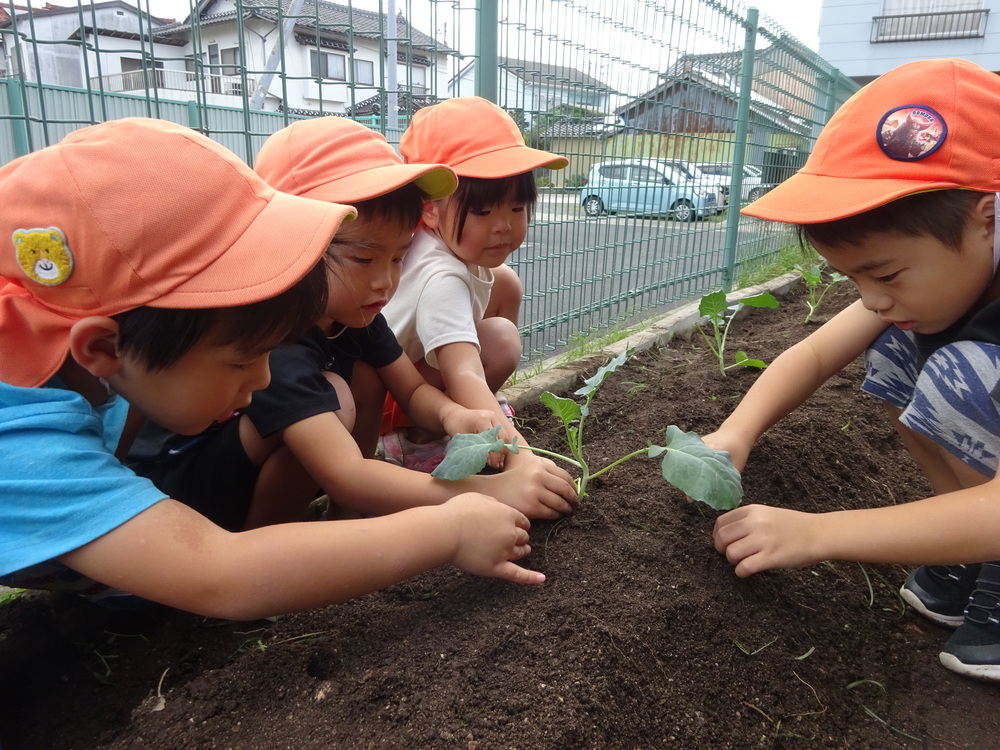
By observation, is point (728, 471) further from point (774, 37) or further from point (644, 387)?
point (774, 37)

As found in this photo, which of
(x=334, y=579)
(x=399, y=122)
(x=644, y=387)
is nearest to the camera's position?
(x=334, y=579)

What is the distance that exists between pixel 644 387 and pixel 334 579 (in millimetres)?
1595

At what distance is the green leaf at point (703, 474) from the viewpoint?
1.18 meters

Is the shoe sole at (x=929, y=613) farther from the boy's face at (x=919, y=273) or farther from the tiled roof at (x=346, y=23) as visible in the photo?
the tiled roof at (x=346, y=23)

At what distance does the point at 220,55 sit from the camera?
115 inches

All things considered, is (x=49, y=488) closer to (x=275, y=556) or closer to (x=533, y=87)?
(x=275, y=556)

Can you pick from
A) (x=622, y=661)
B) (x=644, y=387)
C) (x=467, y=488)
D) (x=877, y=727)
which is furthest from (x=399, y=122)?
(x=877, y=727)

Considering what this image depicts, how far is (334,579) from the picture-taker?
1.04m

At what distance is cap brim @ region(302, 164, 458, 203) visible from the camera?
1.41 metres

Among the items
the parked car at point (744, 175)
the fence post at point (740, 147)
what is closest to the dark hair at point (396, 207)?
the parked car at point (744, 175)

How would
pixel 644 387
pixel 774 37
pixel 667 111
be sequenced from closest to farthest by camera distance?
pixel 644 387 → pixel 667 111 → pixel 774 37

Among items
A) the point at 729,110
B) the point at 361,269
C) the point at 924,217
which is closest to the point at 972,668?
the point at 924,217

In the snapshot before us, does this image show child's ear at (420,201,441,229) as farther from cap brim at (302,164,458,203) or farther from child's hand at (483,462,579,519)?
child's hand at (483,462,579,519)

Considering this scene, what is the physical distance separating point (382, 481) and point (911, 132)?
1115mm
